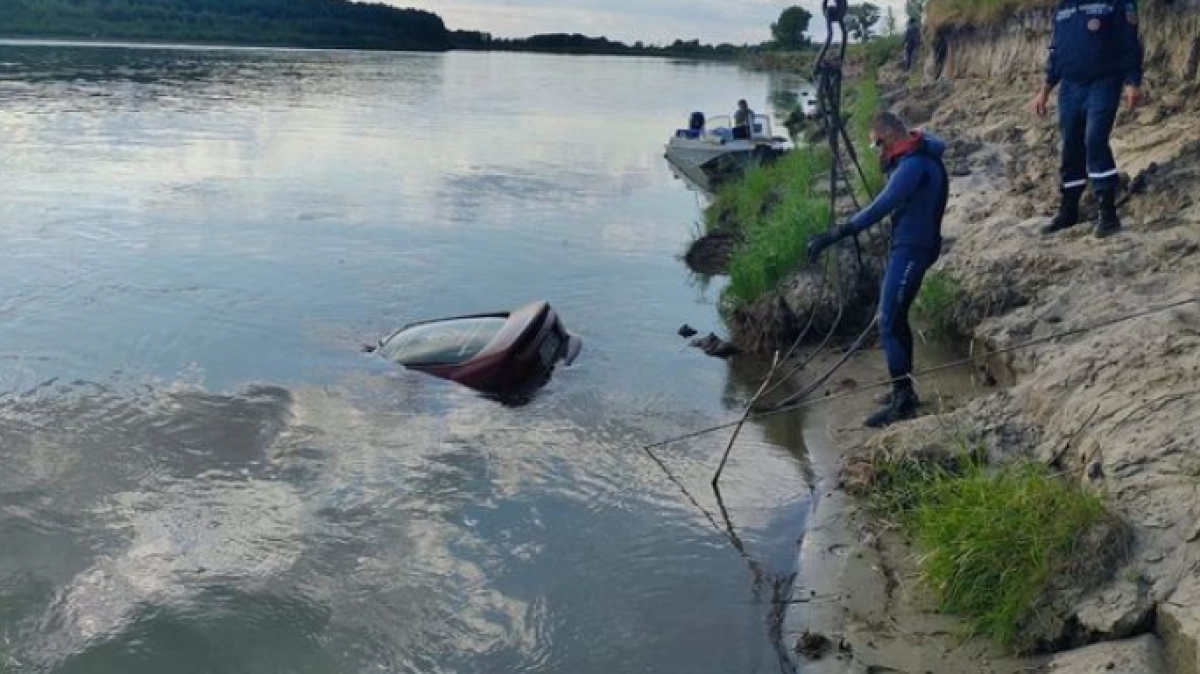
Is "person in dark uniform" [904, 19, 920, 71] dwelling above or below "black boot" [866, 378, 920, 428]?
above

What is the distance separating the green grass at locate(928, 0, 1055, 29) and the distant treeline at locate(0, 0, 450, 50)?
75.2 meters

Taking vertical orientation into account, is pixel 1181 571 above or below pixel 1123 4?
below

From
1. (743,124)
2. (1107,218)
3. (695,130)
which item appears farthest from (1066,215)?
(695,130)

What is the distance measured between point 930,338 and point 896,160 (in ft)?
8.19

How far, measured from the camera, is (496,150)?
3009 cm

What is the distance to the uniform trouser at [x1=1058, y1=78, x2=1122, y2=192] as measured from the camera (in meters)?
8.64

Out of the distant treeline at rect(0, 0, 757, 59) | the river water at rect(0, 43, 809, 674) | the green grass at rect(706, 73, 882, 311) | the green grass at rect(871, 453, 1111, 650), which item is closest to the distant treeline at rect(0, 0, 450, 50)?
the distant treeline at rect(0, 0, 757, 59)

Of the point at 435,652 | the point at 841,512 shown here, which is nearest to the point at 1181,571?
the point at 841,512

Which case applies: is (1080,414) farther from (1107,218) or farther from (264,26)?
(264,26)

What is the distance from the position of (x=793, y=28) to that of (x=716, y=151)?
9567 centimetres

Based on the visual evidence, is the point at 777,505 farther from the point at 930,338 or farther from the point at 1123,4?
the point at 1123,4

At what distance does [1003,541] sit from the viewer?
16.8 ft

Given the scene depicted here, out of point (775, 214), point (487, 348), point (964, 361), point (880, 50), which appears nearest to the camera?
point (964, 361)

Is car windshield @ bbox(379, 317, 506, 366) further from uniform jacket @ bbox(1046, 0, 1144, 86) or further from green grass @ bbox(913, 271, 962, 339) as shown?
uniform jacket @ bbox(1046, 0, 1144, 86)
